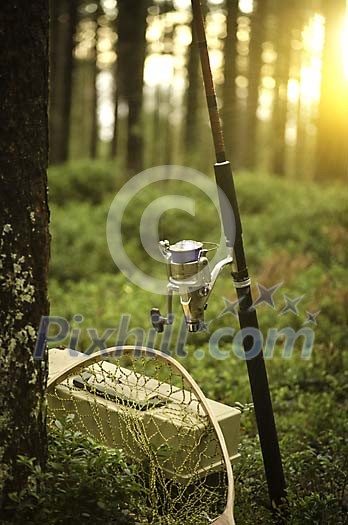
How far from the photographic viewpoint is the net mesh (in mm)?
3420

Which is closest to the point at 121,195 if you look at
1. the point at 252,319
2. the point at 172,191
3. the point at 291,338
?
the point at 172,191

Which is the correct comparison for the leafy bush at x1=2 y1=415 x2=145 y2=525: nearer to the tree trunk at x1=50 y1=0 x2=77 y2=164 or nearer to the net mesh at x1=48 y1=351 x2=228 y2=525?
the net mesh at x1=48 y1=351 x2=228 y2=525

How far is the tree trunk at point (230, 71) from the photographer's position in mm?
16812

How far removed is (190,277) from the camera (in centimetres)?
335

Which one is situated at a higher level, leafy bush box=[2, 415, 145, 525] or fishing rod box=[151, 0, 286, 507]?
fishing rod box=[151, 0, 286, 507]

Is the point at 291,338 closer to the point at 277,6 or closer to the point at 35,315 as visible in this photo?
the point at 35,315

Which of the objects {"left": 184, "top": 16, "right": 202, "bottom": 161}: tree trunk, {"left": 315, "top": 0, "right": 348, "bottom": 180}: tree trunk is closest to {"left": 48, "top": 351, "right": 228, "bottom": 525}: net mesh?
{"left": 184, "top": 16, "right": 202, "bottom": 161}: tree trunk

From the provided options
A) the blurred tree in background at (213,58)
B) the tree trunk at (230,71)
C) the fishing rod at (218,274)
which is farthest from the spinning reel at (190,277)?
the tree trunk at (230,71)

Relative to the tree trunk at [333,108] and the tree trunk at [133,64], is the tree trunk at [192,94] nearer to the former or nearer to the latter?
the tree trunk at [133,64]

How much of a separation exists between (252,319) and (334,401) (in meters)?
2.27

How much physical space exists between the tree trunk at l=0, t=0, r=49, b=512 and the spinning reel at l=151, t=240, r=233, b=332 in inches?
23.4

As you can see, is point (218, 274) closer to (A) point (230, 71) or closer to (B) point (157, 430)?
(B) point (157, 430)

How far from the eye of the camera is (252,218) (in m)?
12.3

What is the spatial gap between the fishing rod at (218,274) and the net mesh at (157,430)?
0.88 ft
